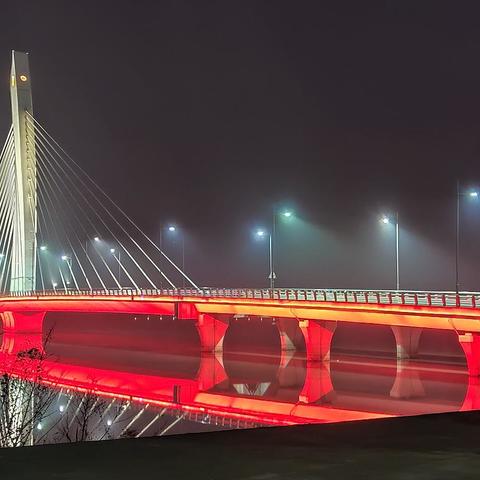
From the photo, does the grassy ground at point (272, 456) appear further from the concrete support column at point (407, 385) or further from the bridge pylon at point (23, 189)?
the bridge pylon at point (23, 189)

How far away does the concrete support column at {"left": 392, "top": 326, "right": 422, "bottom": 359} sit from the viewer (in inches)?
1948

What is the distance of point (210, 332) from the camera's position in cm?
5409

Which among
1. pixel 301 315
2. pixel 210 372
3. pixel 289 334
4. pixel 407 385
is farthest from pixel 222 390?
pixel 289 334

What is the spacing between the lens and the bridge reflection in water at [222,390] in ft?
84.1

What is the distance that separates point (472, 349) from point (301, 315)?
38.4 ft

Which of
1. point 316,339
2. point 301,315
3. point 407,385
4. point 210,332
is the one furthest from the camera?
point 210,332

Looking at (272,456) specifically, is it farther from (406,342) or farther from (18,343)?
(18,343)

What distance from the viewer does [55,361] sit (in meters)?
48.2

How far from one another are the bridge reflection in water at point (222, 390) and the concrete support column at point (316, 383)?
5 cm

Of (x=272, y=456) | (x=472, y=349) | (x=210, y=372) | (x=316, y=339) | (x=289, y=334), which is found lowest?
(x=210, y=372)

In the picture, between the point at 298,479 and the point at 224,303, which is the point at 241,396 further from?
the point at 298,479

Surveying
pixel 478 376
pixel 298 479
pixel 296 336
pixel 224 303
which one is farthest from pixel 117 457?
pixel 296 336

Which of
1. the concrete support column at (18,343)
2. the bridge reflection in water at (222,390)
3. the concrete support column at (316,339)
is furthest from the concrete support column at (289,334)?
the concrete support column at (18,343)

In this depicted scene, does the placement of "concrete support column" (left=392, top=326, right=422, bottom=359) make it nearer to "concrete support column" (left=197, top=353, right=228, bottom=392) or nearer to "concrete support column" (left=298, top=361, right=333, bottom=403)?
"concrete support column" (left=298, top=361, right=333, bottom=403)
